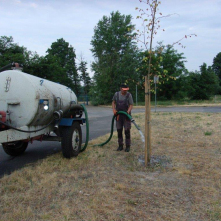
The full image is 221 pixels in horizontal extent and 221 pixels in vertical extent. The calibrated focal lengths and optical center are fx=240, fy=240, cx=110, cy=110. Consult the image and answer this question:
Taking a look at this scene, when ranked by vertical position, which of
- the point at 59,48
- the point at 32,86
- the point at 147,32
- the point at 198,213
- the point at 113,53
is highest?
the point at 59,48

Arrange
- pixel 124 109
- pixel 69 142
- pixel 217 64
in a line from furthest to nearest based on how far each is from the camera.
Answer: pixel 217 64 < pixel 124 109 < pixel 69 142

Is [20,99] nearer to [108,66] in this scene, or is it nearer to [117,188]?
[117,188]

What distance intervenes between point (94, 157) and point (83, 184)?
1.60 m

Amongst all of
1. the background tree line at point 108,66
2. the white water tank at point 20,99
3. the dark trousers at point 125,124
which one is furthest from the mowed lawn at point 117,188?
the background tree line at point 108,66

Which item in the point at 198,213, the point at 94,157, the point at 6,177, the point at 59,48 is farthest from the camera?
the point at 59,48

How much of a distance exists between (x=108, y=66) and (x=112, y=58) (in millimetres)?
1450

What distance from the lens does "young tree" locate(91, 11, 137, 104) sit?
3419 centimetres

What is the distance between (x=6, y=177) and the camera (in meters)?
4.23

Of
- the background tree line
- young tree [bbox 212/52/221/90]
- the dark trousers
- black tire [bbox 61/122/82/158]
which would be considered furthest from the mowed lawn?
young tree [bbox 212/52/221/90]

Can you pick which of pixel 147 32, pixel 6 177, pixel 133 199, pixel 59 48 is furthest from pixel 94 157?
pixel 59 48

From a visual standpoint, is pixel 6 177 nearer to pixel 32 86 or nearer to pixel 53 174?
pixel 53 174

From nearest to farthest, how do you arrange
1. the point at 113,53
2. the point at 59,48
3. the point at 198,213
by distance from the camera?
the point at 198,213, the point at 113,53, the point at 59,48

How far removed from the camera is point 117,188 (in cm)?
366

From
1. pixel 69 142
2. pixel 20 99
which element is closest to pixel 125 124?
pixel 69 142
